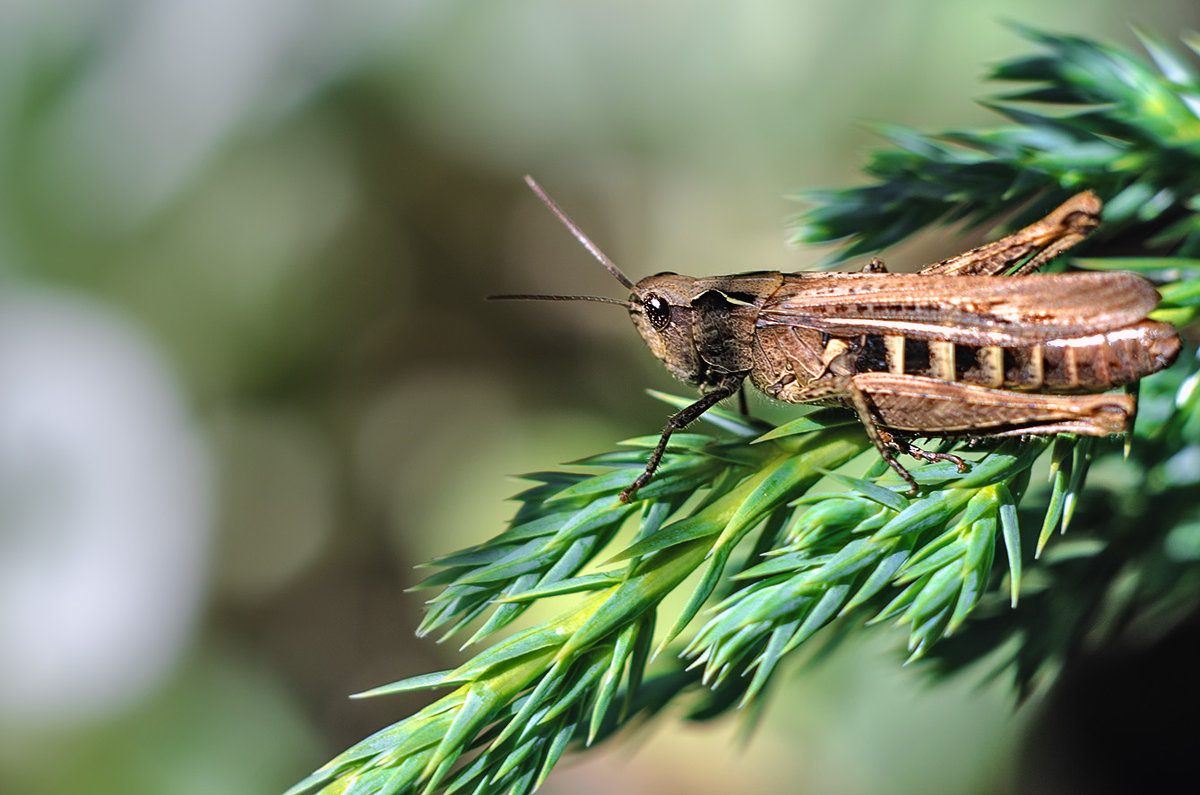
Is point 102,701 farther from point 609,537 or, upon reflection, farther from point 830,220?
point 830,220

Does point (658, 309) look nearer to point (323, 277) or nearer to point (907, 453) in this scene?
point (907, 453)

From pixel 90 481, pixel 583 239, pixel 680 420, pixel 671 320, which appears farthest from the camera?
pixel 90 481

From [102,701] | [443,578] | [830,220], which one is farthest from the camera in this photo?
[102,701]

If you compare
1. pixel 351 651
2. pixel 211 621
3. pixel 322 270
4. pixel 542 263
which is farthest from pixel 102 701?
pixel 542 263

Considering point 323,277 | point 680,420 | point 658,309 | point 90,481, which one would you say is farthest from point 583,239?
point 90,481

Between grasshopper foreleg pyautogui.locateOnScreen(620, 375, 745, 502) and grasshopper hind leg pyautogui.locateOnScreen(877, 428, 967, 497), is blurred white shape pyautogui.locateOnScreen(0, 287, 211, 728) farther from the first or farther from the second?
grasshopper hind leg pyautogui.locateOnScreen(877, 428, 967, 497)

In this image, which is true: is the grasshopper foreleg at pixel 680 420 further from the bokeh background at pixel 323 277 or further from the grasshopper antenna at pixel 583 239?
the bokeh background at pixel 323 277

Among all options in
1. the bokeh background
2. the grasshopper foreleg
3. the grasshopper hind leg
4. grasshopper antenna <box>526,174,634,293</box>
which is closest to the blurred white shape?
the bokeh background

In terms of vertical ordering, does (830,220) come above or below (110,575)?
above
